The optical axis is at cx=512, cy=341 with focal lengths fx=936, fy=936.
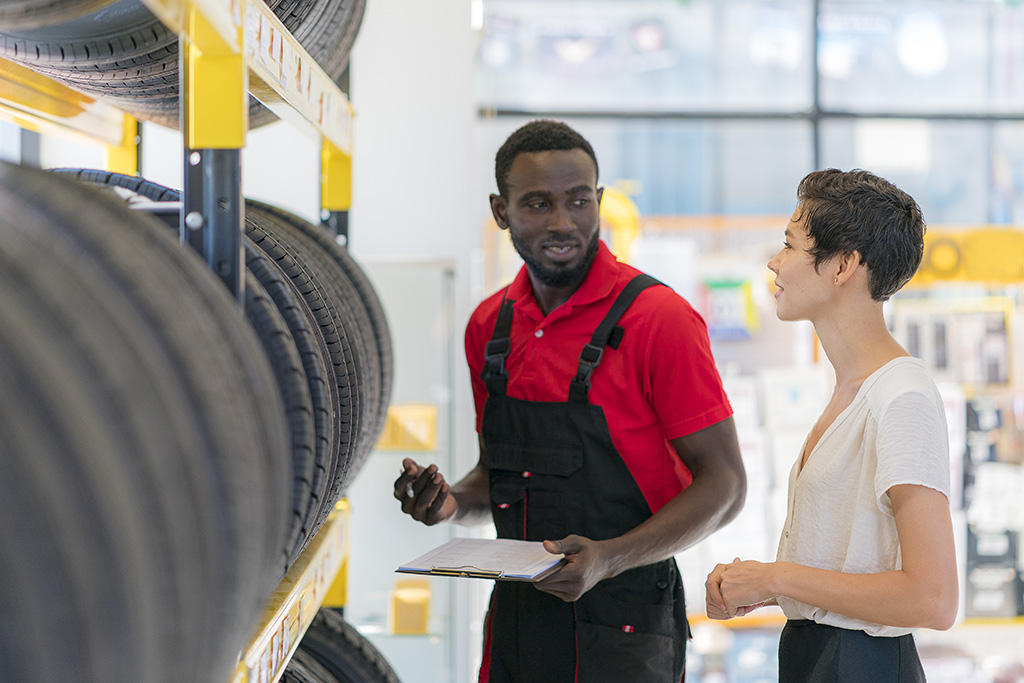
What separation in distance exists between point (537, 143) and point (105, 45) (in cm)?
96

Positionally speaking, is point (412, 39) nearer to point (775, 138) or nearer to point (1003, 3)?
point (775, 138)

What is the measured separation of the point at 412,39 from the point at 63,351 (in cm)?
322

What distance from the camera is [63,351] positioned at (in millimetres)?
554

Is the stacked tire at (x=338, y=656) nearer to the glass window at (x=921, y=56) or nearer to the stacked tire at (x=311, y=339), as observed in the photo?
the stacked tire at (x=311, y=339)

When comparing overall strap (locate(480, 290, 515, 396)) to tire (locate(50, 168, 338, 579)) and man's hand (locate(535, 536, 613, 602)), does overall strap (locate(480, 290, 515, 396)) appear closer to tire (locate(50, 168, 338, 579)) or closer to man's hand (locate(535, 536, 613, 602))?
man's hand (locate(535, 536, 613, 602))

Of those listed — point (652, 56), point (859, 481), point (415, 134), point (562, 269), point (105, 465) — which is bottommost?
point (859, 481)

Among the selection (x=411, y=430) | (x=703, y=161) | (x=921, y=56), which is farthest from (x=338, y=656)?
(x=921, y=56)

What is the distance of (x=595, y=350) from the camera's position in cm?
188

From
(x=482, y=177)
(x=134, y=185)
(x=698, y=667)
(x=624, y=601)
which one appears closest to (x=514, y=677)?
(x=624, y=601)

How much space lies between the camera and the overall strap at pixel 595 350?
188 centimetres

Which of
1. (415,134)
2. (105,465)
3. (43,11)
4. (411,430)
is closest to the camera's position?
(105,465)

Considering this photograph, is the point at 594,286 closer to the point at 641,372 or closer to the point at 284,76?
the point at 641,372

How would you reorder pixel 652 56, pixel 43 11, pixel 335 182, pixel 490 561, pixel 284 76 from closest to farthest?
pixel 43 11, pixel 284 76, pixel 490 561, pixel 335 182, pixel 652 56

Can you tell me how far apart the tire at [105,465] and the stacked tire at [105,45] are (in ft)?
1.70
